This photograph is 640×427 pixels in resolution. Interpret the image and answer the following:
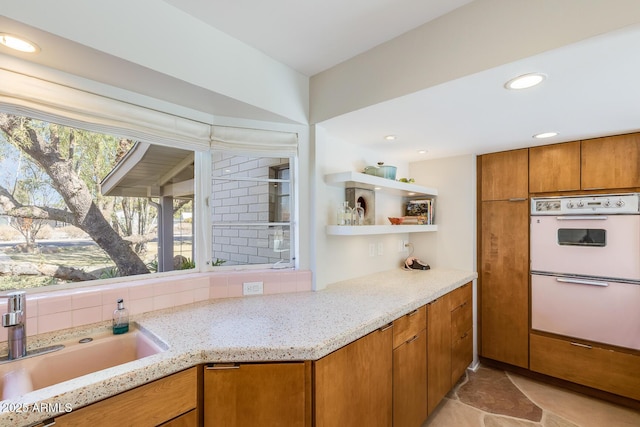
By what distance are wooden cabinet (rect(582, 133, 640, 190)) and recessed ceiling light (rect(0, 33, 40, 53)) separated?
11.4 feet

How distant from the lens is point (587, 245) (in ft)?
7.44

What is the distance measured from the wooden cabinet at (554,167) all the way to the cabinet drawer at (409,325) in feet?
5.32

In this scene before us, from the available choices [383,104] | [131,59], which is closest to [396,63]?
[383,104]

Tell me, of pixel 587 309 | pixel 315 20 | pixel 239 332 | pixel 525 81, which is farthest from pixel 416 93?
pixel 587 309

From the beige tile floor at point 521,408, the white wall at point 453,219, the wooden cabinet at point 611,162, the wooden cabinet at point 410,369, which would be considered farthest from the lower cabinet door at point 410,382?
the wooden cabinet at point 611,162

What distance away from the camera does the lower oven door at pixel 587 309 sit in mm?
2113

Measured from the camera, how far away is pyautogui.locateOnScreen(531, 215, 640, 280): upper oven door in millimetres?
2115

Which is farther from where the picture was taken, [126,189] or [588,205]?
[588,205]

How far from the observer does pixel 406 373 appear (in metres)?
1.69

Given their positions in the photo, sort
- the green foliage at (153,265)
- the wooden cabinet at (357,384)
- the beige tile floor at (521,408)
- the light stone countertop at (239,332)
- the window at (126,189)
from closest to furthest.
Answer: the light stone countertop at (239,332) → the wooden cabinet at (357,384) → the window at (126,189) → the green foliage at (153,265) → the beige tile floor at (521,408)

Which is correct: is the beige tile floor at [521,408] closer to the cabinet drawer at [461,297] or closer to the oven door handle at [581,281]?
the cabinet drawer at [461,297]

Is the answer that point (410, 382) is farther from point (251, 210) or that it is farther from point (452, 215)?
point (452, 215)

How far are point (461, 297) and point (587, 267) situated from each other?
0.99 metres

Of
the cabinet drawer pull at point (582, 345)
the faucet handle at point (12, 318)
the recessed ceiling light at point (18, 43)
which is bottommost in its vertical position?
the cabinet drawer pull at point (582, 345)
